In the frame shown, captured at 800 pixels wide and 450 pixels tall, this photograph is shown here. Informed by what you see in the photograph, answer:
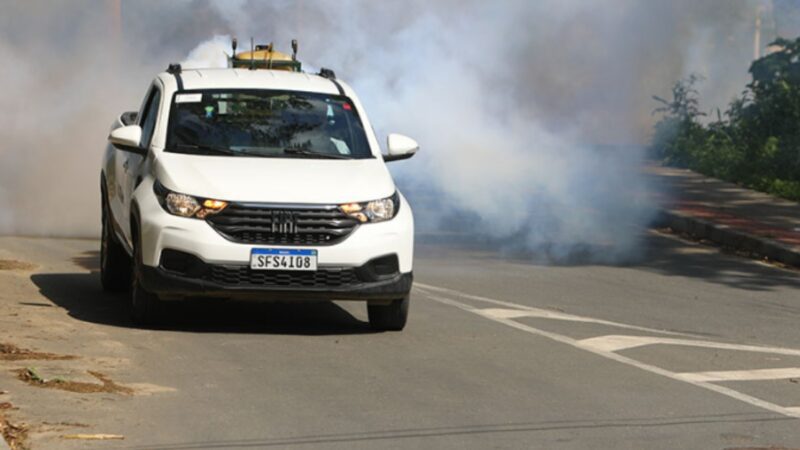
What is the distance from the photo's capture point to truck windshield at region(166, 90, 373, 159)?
11336mm

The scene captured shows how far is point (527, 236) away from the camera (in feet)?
57.5

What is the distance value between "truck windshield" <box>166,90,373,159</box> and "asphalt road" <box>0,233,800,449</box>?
45.7 inches

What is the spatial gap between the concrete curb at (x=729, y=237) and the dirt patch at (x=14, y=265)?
7.10 metres

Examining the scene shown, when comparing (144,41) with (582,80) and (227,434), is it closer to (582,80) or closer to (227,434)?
(582,80)

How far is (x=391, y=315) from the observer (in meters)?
11.0

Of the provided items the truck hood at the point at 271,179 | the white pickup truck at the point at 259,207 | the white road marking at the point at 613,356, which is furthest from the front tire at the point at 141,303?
the white road marking at the point at 613,356

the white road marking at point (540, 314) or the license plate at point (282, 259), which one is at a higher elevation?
the license plate at point (282, 259)

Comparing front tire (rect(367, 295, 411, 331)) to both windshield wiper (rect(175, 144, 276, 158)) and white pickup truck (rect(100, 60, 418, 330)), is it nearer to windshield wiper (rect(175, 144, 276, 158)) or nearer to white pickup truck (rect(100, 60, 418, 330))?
white pickup truck (rect(100, 60, 418, 330))

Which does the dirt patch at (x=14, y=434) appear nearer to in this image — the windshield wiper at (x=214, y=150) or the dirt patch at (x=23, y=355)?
the dirt patch at (x=23, y=355)

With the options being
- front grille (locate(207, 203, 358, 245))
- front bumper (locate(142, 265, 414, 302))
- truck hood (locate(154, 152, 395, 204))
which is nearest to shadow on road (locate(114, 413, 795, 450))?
front bumper (locate(142, 265, 414, 302))

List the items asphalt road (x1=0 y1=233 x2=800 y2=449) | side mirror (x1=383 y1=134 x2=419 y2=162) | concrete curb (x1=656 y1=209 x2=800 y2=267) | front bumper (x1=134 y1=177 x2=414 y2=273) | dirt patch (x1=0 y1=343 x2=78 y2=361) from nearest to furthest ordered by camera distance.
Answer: asphalt road (x1=0 y1=233 x2=800 y2=449), dirt patch (x1=0 y1=343 x2=78 y2=361), front bumper (x1=134 y1=177 x2=414 y2=273), side mirror (x1=383 y1=134 x2=419 y2=162), concrete curb (x1=656 y1=209 x2=800 y2=267)

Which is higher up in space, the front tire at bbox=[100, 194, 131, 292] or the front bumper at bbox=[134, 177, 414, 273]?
the front bumper at bbox=[134, 177, 414, 273]

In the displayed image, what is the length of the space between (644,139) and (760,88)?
5.11 metres

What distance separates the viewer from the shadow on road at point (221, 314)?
11.1m
